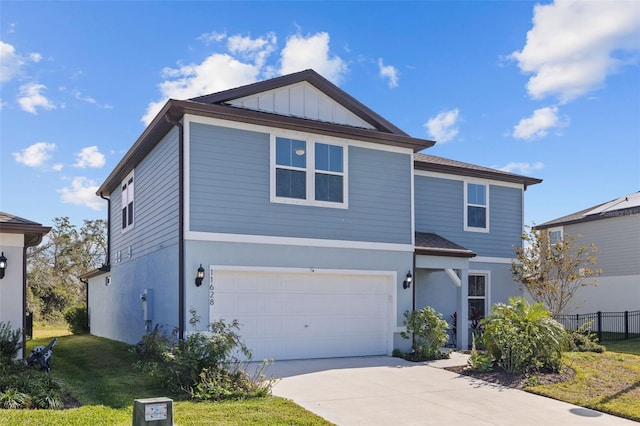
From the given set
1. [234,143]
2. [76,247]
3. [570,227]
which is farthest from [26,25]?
[76,247]

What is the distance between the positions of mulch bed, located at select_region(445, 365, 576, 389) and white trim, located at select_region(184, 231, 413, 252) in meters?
3.58

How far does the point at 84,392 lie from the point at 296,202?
229 inches

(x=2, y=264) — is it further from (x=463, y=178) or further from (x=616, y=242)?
(x=616, y=242)

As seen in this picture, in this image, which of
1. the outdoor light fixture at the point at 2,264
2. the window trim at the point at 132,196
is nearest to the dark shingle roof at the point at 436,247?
the window trim at the point at 132,196

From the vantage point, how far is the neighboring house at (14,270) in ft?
36.4

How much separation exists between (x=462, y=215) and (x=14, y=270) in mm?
11878

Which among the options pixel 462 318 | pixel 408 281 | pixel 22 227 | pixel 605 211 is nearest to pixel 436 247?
pixel 408 281

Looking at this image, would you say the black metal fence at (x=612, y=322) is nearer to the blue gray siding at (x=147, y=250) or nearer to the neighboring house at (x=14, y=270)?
the blue gray siding at (x=147, y=250)

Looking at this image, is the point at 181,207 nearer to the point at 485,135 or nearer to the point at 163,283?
the point at 163,283

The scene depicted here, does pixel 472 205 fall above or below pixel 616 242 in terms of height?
above

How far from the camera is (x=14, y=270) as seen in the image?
443 inches

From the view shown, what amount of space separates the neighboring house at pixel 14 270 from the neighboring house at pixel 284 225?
2.80 m

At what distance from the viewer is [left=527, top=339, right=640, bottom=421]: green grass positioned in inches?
352

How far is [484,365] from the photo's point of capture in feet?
37.2
